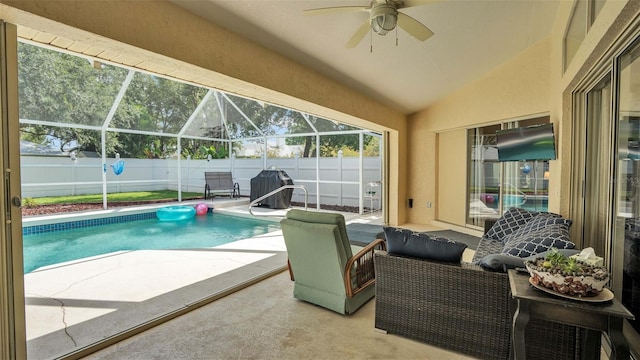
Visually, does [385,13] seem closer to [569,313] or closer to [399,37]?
[399,37]

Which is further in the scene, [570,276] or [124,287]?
[124,287]

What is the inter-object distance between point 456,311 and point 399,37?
9.43 feet

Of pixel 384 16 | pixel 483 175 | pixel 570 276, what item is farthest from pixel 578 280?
pixel 483 175

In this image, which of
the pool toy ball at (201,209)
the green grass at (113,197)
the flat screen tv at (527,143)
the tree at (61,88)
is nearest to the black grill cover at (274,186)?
the pool toy ball at (201,209)

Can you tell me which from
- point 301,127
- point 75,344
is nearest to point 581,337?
point 75,344

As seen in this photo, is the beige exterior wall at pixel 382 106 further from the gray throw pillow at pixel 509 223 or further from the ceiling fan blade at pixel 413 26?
the ceiling fan blade at pixel 413 26

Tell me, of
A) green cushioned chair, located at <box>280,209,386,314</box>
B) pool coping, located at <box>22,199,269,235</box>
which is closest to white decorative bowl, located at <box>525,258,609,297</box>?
green cushioned chair, located at <box>280,209,386,314</box>

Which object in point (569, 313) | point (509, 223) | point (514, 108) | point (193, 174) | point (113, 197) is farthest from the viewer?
point (193, 174)

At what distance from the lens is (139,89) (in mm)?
8062

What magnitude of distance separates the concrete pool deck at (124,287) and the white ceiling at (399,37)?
8.51ft

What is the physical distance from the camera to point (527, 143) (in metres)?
4.29

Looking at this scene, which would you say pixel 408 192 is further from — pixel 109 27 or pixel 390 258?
pixel 109 27

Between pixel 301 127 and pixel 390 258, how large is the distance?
7.74m

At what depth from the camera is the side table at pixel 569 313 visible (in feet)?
4.38
